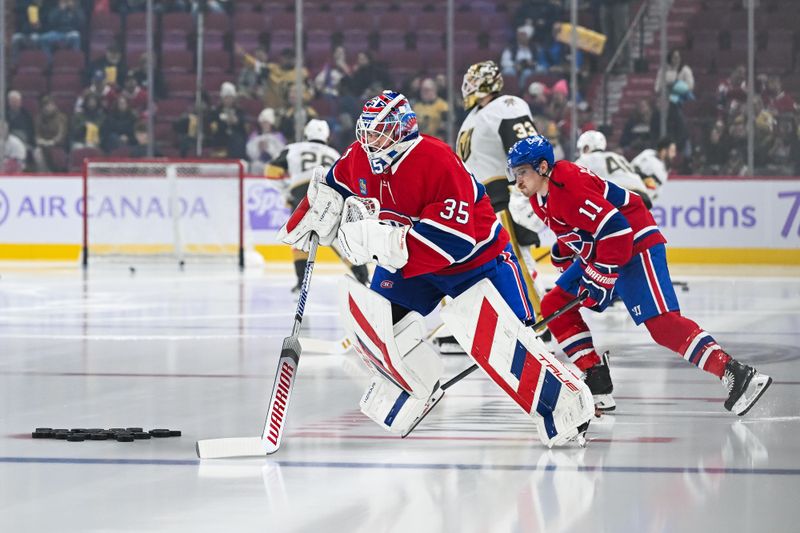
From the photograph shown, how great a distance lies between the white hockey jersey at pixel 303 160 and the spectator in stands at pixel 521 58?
4.12 metres

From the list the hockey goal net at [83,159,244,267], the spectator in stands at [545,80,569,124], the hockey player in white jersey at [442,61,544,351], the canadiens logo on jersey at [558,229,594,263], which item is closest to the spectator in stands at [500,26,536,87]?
the spectator in stands at [545,80,569,124]

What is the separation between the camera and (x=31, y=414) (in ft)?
17.0

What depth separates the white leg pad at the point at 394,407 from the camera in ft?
15.2

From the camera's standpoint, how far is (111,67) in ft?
49.4

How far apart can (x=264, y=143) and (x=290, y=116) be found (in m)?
0.43

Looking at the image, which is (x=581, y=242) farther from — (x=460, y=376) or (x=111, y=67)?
(x=111, y=67)

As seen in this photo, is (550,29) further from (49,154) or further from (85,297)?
(85,297)

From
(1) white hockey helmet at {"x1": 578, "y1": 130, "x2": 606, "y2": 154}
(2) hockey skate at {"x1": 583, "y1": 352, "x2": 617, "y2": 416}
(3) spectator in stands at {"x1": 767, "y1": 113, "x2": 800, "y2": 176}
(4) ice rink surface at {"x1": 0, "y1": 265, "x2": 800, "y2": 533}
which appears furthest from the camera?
(3) spectator in stands at {"x1": 767, "y1": 113, "x2": 800, "y2": 176}

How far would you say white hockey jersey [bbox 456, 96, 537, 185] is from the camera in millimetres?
7414

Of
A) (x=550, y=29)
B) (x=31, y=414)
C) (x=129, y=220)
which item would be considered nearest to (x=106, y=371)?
(x=31, y=414)

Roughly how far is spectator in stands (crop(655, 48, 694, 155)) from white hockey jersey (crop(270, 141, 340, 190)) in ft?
13.9

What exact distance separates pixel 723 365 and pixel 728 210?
956 cm

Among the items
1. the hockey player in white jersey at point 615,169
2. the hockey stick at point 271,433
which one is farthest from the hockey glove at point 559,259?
the hockey player in white jersey at point 615,169

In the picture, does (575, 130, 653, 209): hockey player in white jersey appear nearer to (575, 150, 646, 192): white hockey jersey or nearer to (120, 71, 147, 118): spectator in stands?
(575, 150, 646, 192): white hockey jersey
